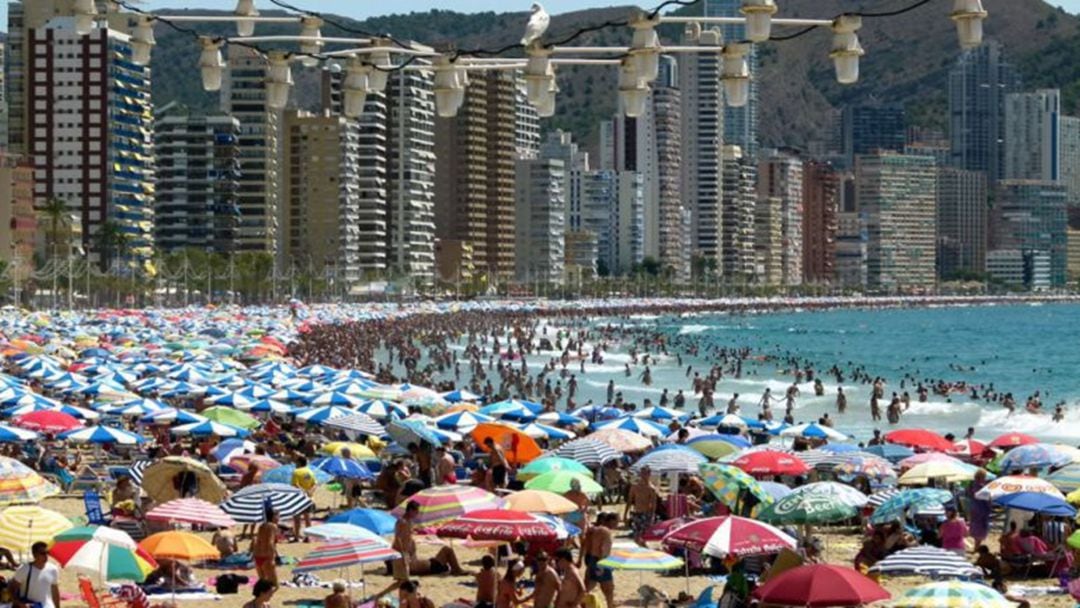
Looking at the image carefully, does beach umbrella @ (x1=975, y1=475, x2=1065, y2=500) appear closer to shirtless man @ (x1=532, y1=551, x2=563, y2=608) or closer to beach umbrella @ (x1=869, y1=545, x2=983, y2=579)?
beach umbrella @ (x1=869, y1=545, x2=983, y2=579)

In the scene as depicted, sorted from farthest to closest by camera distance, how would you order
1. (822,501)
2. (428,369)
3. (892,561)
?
(428,369) < (822,501) < (892,561)

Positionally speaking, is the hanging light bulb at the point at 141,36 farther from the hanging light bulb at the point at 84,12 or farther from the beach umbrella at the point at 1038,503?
the beach umbrella at the point at 1038,503

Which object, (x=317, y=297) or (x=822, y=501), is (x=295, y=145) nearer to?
(x=317, y=297)

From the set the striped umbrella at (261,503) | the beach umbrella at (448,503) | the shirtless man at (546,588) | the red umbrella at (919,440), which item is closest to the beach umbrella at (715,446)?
the red umbrella at (919,440)

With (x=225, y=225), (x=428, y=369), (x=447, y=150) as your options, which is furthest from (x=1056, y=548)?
(x=447, y=150)

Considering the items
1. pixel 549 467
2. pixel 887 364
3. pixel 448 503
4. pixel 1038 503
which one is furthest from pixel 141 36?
pixel 887 364

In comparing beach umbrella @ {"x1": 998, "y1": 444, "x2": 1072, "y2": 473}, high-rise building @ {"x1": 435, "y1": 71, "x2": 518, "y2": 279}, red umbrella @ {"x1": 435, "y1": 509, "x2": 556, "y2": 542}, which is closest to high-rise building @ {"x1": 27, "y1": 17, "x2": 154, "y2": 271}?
high-rise building @ {"x1": 435, "y1": 71, "x2": 518, "y2": 279}
